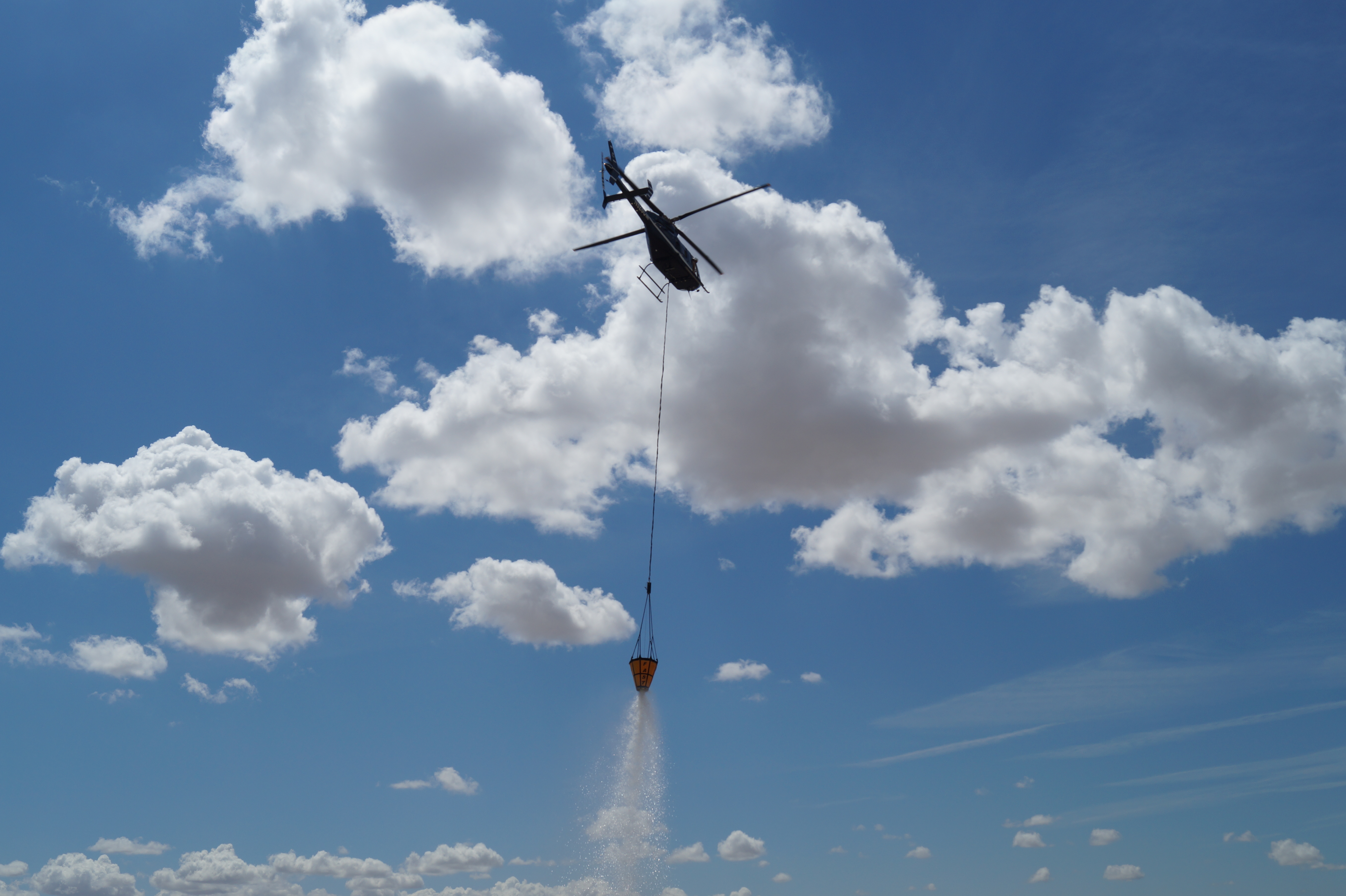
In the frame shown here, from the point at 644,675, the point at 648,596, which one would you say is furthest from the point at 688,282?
the point at 644,675

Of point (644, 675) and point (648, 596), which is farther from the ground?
point (648, 596)

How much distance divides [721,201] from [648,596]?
34856mm

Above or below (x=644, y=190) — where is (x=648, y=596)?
below

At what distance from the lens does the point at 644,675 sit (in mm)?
70938

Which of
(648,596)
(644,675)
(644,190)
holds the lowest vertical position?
(644,675)

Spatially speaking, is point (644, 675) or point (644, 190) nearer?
point (644, 675)

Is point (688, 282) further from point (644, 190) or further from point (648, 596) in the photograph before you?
point (648, 596)

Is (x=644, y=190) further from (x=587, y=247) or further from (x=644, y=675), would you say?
(x=644, y=675)

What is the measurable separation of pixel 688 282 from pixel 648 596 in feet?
90.6

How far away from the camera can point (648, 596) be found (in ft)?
265

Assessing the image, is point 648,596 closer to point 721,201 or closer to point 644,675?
point 644,675

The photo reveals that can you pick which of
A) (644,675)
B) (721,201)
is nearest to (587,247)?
(721,201)

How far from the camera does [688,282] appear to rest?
7819 cm

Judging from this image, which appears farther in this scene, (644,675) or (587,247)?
(587,247)
